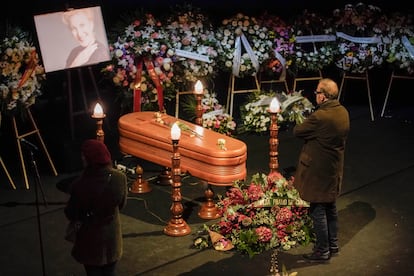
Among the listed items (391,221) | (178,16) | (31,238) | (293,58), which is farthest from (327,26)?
(31,238)

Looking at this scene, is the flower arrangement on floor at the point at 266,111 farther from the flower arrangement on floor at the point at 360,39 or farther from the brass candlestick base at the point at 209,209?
the brass candlestick base at the point at 209,209

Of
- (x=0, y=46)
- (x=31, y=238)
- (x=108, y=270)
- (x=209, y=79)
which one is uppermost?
(x=0, y=46)

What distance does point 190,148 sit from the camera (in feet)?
19.1

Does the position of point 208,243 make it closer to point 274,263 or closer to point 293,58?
point 274,263

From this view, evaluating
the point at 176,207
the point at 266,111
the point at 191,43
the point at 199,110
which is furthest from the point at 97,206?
the point at 266,111

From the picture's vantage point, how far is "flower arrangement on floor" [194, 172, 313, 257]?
532 centimetres

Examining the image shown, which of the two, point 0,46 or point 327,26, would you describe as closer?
point 0,46

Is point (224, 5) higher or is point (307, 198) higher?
point (224, 5)

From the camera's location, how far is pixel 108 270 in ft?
13.6

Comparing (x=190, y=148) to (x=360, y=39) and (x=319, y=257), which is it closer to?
(x=319, y=257)

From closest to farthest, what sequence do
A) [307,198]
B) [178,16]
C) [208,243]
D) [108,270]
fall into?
[108,270], [307,198], [208,243], [178,16]

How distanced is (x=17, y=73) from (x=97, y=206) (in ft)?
9.65

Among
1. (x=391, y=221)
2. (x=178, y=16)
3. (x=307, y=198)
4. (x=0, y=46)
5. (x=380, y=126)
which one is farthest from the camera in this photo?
(x=380, y=126)

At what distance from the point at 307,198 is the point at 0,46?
326 cm
